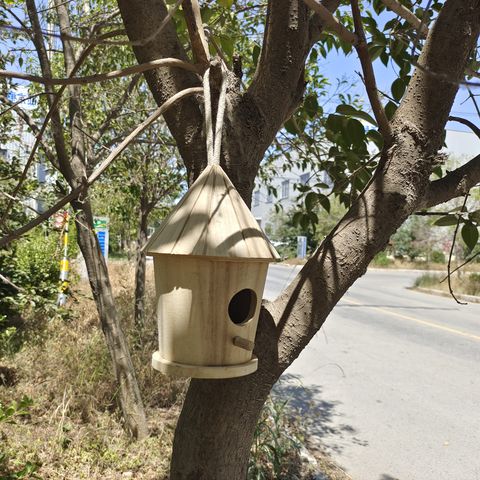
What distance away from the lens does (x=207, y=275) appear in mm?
1333

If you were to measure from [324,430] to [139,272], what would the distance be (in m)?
3.29

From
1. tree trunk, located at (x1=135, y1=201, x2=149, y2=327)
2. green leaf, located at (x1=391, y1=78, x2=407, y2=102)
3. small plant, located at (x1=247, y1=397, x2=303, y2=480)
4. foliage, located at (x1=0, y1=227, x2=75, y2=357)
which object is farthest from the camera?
tree trunk, located at (x1=135, y1=201, x2=149, y2=327)

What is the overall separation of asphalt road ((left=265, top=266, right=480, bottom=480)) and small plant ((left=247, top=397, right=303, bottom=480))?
0.70 meters

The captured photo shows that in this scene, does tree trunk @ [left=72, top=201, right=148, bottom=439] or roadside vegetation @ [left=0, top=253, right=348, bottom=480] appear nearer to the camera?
roadside vegetation @ [left=0, top=253, right=348, bottom=480]

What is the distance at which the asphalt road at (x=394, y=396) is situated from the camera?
14.4ft

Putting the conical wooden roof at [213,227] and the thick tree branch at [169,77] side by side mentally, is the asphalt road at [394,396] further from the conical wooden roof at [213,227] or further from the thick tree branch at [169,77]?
the conical wooden roof at [213,227]

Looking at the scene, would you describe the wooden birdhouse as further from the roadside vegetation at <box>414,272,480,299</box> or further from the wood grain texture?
the roadside vegetation at <box>414,272,480,299</box>

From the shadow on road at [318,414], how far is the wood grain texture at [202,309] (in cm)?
330

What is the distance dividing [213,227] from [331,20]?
0.61 metres

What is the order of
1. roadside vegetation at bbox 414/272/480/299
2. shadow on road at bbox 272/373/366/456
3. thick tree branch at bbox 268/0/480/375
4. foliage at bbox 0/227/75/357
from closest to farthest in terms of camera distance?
1. thick tree branch at bbox 268/0/480/375
2. foliage at bbox 0/227/75/357
3. shadow on road at bbox 272/373/366/456
4. roadside vegetation at bbox 414/272/480/299

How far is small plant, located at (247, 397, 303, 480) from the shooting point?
11.2 feet

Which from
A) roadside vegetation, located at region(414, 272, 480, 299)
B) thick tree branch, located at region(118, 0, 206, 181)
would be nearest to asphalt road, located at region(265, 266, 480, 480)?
thick tree branch, located at region(118, 0, 206, 181)

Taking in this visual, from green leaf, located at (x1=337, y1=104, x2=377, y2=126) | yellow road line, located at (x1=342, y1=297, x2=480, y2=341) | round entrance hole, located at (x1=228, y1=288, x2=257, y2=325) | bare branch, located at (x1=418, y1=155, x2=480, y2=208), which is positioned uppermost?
green leaf, located at (x1=337, y1=104, x2=377, y2=126)

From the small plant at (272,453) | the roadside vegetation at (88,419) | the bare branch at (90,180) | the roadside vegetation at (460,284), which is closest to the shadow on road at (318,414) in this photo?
the roadside vegetation at (88,419)
